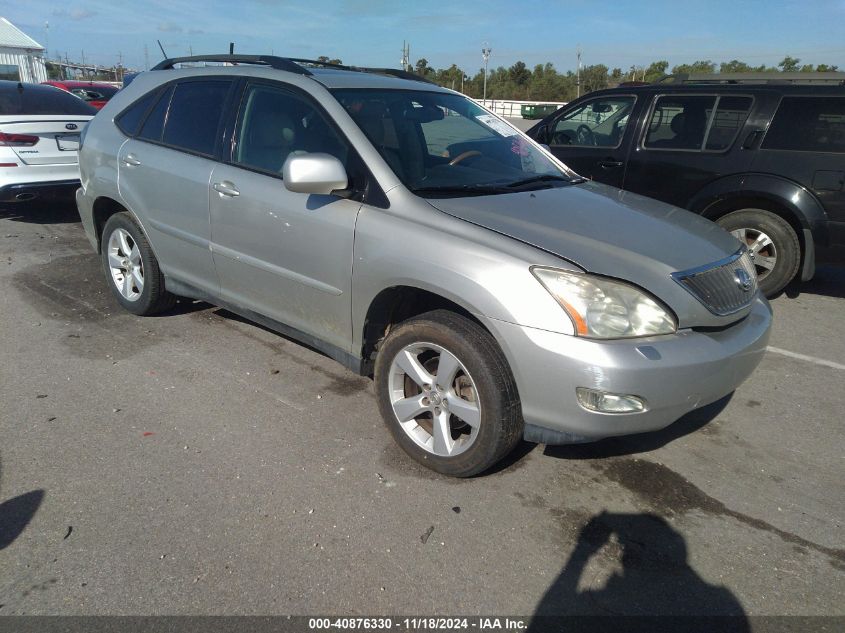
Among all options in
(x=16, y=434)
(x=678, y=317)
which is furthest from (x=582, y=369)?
(x=16, y=434)

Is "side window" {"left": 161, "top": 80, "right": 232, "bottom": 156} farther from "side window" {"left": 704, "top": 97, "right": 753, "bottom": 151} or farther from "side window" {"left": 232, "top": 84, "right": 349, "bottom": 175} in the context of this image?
"side window" {"left": 704, "top": 97, "right": 753, "bottom": 151}

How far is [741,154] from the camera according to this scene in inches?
235

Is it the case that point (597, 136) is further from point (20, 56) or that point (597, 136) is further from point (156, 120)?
point (20, 56)

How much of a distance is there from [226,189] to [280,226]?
554 millimetres

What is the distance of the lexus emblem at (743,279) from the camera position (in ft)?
10.6

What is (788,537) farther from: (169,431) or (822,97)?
(822,97)

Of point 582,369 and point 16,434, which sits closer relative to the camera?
point 582,369

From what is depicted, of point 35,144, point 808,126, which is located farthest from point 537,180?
point 35,144

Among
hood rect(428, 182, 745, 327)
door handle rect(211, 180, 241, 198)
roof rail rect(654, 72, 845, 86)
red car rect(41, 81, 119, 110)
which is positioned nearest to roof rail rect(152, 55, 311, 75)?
door handle rect(211, 180, 241, 198)

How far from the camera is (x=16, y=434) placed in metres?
3.42

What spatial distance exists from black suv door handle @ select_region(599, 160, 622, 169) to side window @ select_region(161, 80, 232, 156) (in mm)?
3958

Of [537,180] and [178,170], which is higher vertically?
[537,180]

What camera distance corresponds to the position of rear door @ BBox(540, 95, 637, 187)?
6.62 meters

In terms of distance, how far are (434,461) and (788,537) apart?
156 cm
